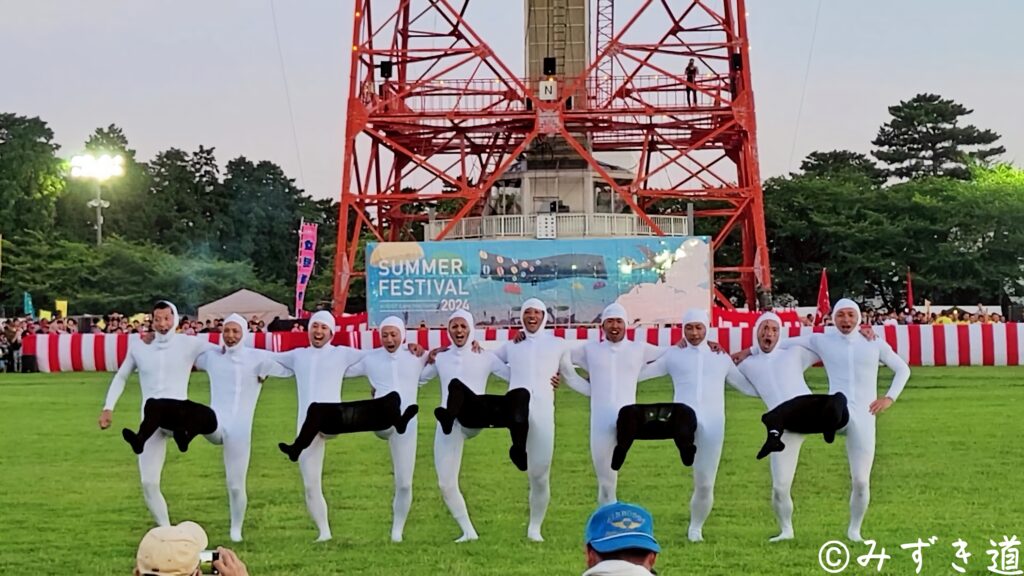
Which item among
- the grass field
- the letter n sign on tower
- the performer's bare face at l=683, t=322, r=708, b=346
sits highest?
the letter n sign on tower

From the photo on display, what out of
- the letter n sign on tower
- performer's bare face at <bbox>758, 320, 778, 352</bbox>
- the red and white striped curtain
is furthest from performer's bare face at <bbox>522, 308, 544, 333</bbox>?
the letter n sign on tower

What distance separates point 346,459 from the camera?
1384cm

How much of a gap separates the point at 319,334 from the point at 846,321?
3.88 meters

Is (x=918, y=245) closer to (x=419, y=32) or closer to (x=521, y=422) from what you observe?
(x=419, y=32)

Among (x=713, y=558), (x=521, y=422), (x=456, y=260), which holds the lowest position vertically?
(x=713, y=558)

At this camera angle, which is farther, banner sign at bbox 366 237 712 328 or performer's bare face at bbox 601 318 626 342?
banner sign at bbox 366 237 712 328

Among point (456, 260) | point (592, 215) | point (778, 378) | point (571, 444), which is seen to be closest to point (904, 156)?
point (592, 215)

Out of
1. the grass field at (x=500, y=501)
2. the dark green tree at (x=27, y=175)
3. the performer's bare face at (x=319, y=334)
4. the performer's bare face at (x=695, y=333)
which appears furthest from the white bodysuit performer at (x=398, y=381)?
the dark green tree at (x=27, y=175)

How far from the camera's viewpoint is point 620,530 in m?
3.54

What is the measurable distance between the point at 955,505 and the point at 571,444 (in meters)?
5.46

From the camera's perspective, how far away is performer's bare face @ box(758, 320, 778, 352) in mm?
9266

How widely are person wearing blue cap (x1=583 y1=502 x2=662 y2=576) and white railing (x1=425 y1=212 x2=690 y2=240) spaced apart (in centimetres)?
3468

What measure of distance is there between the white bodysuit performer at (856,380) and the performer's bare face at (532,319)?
179 centimetres

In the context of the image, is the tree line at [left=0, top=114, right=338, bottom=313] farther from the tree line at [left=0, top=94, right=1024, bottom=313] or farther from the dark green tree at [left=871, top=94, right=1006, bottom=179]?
the dark green tree at [left=871, top=94, right=1006, bottom=179]
